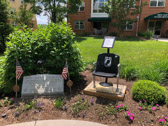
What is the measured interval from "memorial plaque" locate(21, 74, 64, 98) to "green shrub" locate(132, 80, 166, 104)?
188 cm

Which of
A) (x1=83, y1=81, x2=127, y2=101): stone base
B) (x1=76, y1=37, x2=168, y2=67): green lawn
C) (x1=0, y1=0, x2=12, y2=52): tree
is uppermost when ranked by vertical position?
(x1=0, y1=0, x2=12, y2=52): tree

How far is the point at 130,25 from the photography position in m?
20.3

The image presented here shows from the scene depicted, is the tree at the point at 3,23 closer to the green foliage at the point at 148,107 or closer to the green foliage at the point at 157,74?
the green foliage at the point at 157,74

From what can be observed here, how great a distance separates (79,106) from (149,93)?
162cm

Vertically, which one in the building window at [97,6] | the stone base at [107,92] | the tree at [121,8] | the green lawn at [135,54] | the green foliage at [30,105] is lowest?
the green foliage at [30,105]

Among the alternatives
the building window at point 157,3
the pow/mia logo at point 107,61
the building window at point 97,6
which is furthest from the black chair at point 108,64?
the building window at point 157,3

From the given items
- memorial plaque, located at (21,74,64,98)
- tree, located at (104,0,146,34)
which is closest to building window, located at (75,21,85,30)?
tree, located at (104,0,146,34)

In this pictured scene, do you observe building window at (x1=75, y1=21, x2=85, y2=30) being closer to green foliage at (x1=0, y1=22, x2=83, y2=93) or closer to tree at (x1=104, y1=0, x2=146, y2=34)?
tree at (x1=104, y1=0, x2=146, y2=34)

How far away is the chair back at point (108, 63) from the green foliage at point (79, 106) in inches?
40.4

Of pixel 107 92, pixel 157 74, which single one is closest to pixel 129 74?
pixel 157 74

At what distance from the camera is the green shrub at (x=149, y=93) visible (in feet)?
9.92

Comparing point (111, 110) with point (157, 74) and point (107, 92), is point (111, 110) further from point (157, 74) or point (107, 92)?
point (157, 74)

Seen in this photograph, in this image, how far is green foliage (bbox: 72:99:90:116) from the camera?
2893mm

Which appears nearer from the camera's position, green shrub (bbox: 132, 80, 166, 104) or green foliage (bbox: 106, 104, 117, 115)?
green foliage (bbox: 106, 104, 117, 115)
